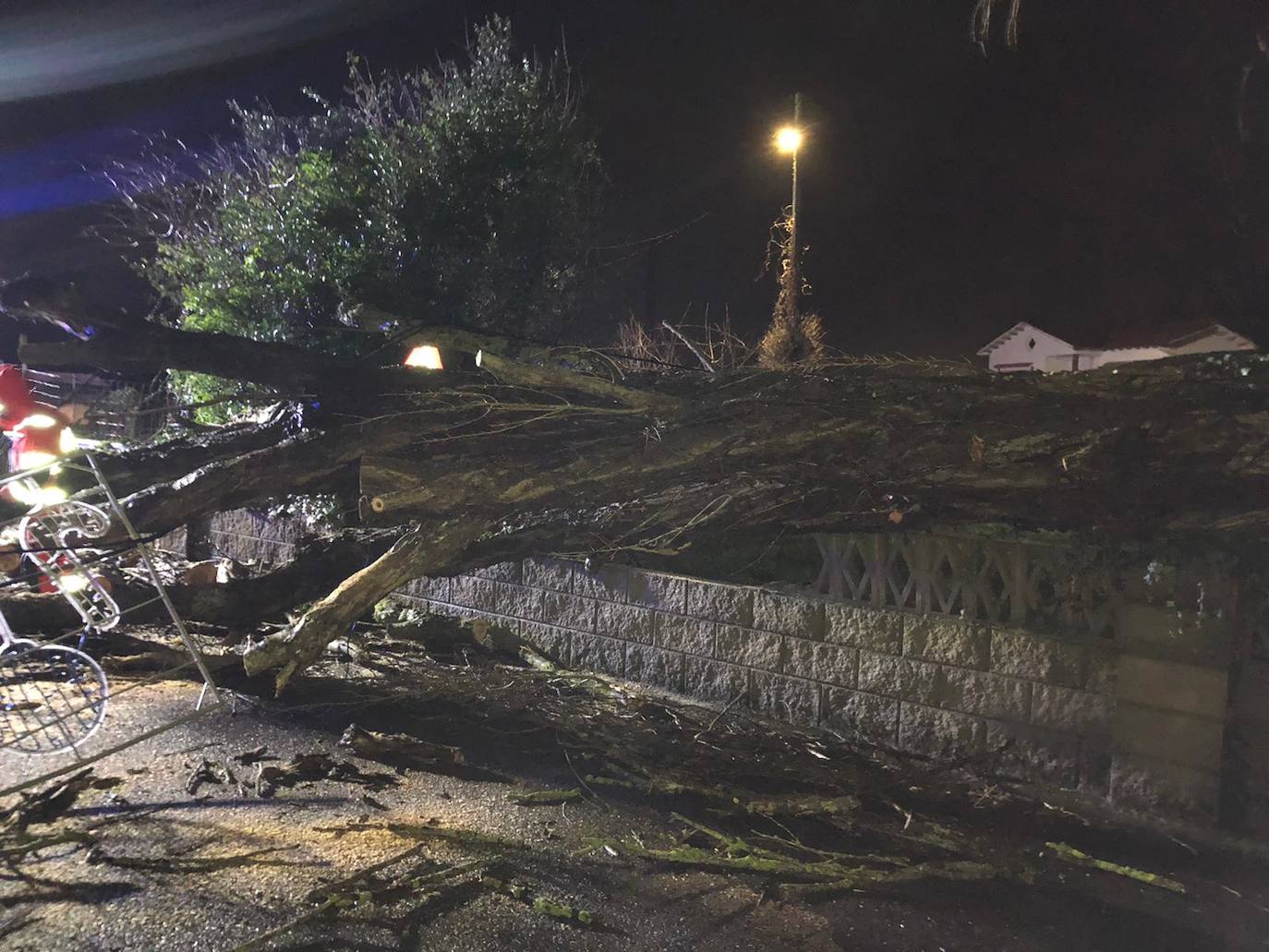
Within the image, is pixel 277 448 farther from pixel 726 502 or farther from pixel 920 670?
pixel 920 670

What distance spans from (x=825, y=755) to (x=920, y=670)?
31.5 inches

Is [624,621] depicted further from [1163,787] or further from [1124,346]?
[1124,346]

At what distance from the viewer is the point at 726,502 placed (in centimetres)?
534

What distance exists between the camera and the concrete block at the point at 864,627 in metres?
5.11

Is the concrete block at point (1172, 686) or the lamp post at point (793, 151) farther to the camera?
the lamp post at point (793, 151)

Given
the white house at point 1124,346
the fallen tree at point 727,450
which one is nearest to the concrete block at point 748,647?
the fallen tree at point 727,450

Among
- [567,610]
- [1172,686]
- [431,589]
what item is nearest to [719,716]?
[567,610]

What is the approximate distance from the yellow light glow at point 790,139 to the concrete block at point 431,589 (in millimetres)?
8052

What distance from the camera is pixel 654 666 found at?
6188 millimetres

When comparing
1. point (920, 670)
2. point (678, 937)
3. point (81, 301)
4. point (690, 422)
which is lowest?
point (678, 937)

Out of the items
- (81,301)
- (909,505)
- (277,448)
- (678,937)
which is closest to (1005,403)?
(909,505)

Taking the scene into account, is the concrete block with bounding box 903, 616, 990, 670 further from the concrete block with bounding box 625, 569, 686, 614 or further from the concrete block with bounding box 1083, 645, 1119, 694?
the concrete block with bounding box 625, 569, 686, 614

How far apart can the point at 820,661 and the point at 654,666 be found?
4.46 ft

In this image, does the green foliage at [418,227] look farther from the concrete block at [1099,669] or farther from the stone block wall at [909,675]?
the concrete block at [1099,669]
